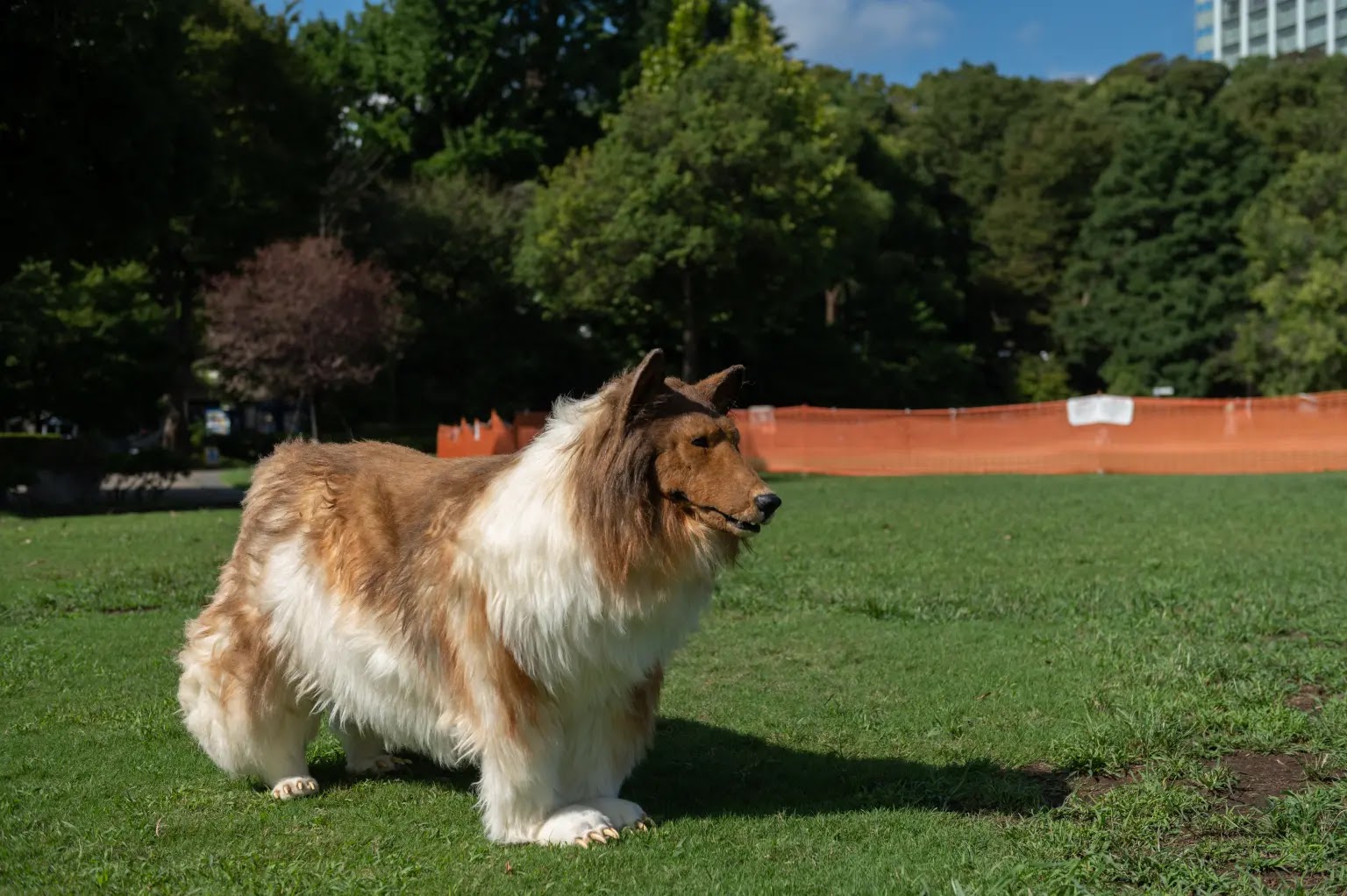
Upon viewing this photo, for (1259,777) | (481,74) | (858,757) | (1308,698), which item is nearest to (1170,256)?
(481,74)

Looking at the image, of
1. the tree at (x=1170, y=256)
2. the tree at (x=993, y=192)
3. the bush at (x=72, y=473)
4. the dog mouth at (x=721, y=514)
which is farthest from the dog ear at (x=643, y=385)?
the tree at (x=993, y=192)

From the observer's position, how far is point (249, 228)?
4184 cm

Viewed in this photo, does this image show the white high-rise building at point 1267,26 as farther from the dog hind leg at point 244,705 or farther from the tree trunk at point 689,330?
the dog hind leg at point 244,705

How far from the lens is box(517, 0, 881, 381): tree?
38.7 metres

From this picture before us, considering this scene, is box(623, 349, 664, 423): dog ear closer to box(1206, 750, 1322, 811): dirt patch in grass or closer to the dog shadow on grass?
the dog shadow on grass

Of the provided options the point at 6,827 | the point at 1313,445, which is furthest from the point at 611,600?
the point at 1313,445

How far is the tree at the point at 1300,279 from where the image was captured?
151 feet

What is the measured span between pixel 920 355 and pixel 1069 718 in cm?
5177

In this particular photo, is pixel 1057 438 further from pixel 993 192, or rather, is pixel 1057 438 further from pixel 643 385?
pixel 993 192

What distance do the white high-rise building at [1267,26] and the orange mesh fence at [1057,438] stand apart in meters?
135

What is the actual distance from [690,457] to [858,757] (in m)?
2.36

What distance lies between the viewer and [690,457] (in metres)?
4.76

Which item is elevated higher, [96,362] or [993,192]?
[993,192]

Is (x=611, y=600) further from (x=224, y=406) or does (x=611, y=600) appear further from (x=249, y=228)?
(x=224, y=406)
